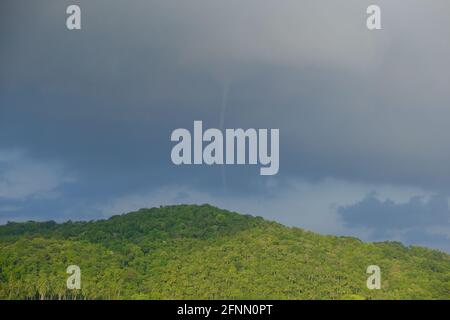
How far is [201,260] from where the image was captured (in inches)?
677

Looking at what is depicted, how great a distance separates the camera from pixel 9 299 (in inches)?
610

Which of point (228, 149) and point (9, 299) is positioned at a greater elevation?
point (228, 149)

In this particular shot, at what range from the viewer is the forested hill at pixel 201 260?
1628cm

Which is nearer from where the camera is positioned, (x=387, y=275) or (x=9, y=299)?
(x=9, y=299)

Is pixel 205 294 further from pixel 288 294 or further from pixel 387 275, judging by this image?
pixel 387 275

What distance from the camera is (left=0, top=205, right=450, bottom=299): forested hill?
53.4 ft
